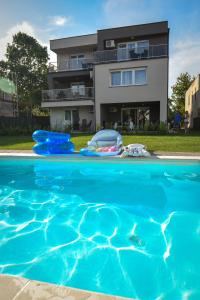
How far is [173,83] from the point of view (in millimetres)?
32844

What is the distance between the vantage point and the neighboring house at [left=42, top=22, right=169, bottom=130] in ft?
52.9

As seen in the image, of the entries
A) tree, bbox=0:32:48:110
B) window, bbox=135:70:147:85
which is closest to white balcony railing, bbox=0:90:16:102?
tree, bbox=0:32:48:110

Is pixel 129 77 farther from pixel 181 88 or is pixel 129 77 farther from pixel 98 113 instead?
pixel 181 88

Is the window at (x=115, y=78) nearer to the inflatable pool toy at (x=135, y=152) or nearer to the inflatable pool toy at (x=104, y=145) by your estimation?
the inflatable pool toy at (x=104, y=145)

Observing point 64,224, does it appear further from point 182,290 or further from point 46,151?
point 46,151

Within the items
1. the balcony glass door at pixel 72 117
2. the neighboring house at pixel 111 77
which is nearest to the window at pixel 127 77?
the neighboring house at pixel 111 77

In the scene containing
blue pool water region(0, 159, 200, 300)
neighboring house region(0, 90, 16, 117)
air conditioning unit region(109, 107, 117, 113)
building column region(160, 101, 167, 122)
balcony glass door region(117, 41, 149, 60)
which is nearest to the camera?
blue pool water region(0, 159, 200, 300)

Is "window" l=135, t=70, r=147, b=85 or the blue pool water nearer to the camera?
the blue pool water

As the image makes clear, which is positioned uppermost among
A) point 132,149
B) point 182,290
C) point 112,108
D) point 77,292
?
point 112,108

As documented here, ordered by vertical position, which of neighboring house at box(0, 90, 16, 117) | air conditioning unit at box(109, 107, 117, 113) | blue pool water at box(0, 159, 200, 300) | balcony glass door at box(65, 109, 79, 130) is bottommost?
blue pool water at box(0, 159, 200, 300)

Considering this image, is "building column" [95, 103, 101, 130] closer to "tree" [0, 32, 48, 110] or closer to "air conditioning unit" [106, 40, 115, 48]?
"air conditioning unit" [106, 40, 115, 48]

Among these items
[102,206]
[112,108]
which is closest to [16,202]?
[102,206]

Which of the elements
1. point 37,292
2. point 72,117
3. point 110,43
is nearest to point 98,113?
point 72,117

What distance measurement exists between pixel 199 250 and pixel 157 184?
300 cm
